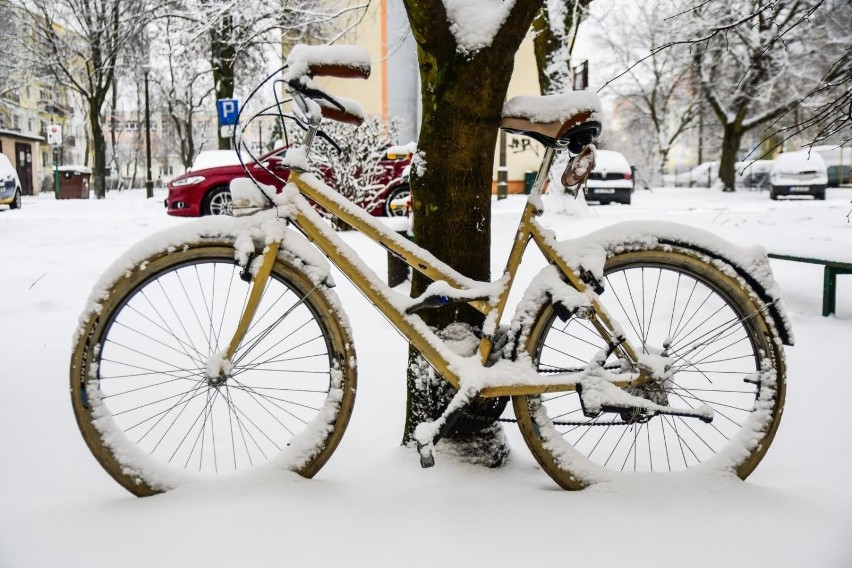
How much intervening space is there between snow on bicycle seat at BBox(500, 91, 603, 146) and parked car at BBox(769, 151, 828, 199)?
20.3m

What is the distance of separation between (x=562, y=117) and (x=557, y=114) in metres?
0.02

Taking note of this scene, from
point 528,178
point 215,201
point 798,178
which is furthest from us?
point 528,178

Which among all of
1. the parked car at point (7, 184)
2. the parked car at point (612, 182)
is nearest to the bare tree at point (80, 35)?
the parked car at point (7, 184)

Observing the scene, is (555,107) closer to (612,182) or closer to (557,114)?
(557,114)

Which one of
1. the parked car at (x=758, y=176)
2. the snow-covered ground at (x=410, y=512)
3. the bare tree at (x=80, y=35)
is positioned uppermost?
the bare tree at (x=80, y=35)

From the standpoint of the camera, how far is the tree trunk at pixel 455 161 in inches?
82.8

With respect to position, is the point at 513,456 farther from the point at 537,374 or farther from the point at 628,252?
the point at 628,252

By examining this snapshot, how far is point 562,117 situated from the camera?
1942 millimetres

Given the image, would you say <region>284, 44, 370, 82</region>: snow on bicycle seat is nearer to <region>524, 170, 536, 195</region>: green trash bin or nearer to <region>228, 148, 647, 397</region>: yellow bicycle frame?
<region>228, 148, 647, 397</region>: yellow bicycle frame

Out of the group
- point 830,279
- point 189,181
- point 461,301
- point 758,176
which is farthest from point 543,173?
point 758,176

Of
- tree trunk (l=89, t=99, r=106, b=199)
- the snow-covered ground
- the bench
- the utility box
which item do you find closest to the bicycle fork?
the snow-covered ground

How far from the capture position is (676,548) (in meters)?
1.68

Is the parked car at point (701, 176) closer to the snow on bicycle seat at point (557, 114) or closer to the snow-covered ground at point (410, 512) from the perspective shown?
the snow-covered ground at point (410, 512)

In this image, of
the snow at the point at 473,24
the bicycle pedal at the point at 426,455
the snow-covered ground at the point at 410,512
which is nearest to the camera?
the snow-covered ground at the point at 410,512
